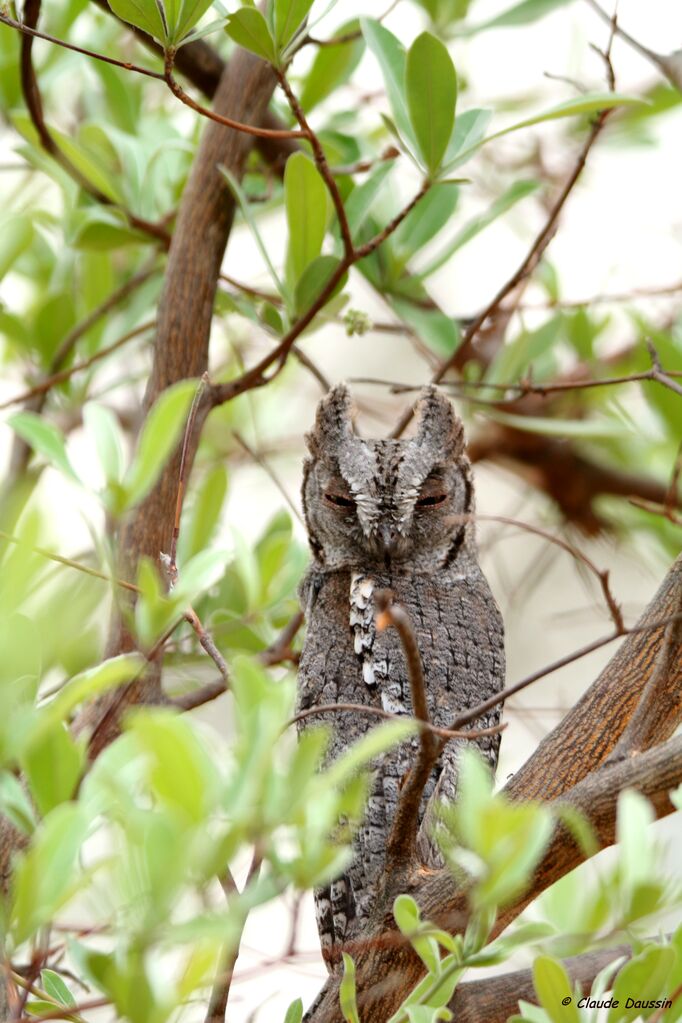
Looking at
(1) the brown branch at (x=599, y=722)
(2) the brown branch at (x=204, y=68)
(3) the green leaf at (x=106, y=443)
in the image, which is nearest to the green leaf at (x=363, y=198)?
(2) the brown branch at (x=204, y=68)

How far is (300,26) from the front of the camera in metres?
1.33

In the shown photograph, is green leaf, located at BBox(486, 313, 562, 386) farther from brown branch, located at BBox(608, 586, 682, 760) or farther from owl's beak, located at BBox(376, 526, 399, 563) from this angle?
brown branch, located at BBox(608, 586, 682, 760)

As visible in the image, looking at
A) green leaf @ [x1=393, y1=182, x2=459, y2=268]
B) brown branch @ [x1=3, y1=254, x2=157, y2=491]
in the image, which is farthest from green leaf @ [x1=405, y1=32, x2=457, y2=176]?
brown branch @ [x1=3, y1=254, x2=157, y2=491]

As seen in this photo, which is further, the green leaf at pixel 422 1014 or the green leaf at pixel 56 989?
the green leaf at pixel 56 989

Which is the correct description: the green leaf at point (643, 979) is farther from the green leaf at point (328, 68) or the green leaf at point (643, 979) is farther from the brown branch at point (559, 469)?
the brown branch at point (559, 469)

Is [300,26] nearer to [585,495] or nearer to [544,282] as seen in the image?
[544,282]

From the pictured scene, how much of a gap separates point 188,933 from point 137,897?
0.04m

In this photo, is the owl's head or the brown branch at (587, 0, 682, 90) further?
the owl's head

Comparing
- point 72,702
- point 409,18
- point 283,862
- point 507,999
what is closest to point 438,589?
point 507,999

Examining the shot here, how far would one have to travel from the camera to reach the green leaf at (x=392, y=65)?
1445 millimetres

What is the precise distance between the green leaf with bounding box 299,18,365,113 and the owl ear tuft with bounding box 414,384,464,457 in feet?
1.78

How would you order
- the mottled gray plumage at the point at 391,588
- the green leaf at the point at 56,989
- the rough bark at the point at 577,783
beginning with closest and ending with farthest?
1. the rough bark at the point at 577,783
2. the green leaf at the point at 56,989
3. the mottled gray plumage at the point at 391,588

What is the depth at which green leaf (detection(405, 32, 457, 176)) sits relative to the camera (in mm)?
1386

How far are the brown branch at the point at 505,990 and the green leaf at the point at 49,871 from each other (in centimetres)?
69
